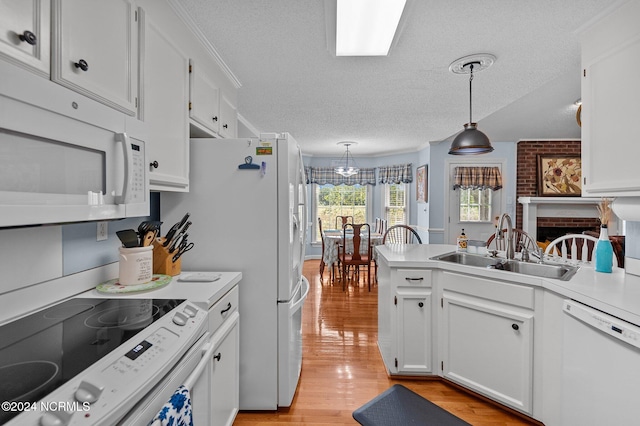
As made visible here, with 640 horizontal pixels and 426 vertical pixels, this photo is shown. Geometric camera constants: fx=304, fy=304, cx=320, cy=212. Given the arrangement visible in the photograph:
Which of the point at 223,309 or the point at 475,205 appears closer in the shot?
the point at 223,309

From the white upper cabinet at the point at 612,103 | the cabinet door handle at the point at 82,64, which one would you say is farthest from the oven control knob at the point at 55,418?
the white upper cabinet at the point at 612,103

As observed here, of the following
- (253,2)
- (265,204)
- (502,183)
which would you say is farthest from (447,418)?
(502,183)

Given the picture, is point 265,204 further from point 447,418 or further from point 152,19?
point 447,418

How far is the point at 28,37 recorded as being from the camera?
800mm

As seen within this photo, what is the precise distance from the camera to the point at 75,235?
130 centimetres

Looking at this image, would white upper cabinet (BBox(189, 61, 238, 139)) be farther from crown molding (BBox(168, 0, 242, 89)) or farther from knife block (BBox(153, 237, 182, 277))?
knife block (BBox(153, 237, 182, 277))

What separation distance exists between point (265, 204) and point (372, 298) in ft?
9.04

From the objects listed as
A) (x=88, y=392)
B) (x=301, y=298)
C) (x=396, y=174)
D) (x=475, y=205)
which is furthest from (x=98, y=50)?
(x=396, y=174)

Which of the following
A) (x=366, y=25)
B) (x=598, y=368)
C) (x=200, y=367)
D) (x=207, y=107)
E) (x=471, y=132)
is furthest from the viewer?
(x=471, y=132)

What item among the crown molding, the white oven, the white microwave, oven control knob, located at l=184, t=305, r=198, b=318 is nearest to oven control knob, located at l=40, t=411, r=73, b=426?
the white oven

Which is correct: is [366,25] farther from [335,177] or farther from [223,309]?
[335,177]

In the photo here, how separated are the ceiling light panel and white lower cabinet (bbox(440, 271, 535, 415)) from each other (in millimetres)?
1587

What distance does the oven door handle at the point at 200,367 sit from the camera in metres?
1.01

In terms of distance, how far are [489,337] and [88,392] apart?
199cm
